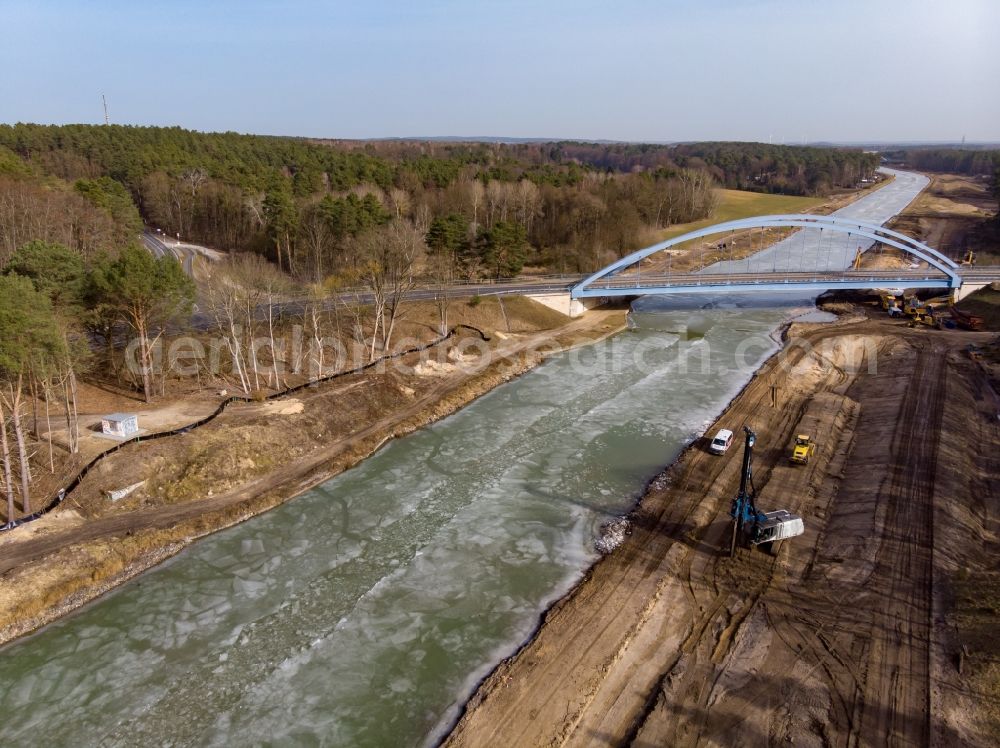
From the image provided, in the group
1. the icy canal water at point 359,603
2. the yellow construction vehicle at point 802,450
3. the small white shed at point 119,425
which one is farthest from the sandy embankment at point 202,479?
the yellow construction vehicle at point 802,450

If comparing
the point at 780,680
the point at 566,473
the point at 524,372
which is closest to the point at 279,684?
the point at 780,680

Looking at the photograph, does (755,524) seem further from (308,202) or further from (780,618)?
(308,202)

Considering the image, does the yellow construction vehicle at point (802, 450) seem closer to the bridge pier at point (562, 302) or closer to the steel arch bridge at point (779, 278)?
the steel arch bridge at point (779, 278)

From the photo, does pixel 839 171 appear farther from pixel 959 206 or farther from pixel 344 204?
pixel 344 204

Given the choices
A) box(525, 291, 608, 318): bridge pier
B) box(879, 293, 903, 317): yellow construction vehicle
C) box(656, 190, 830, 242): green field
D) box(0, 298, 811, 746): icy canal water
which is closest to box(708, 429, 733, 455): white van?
box(0, 298, 811, 746): icy canal water

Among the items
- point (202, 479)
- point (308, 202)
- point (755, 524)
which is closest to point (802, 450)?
point (755, 524)
